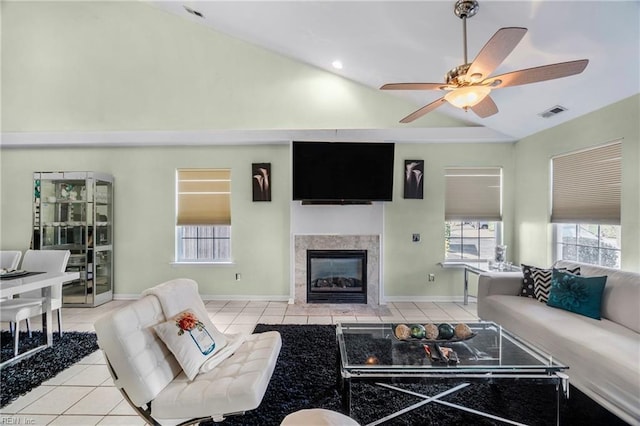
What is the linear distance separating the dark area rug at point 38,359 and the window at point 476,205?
4.91 metres

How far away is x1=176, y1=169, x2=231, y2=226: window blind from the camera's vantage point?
4.84 m

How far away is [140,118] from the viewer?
458 centimetres

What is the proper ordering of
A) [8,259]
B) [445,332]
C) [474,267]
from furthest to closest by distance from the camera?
[474,267]
[8,259]
[445,332]

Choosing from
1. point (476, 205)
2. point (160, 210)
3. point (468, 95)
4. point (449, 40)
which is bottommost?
point (160, 210)

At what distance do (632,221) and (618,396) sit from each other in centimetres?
186

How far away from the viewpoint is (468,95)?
201 cm

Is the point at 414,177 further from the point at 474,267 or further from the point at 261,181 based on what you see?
the point at 261,181

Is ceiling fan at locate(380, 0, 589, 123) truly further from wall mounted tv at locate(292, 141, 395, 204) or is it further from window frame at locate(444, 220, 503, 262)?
window frame at locate(444, 220, 503, 262)

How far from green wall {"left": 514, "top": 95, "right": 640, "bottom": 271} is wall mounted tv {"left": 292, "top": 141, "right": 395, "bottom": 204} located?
6.48 ft

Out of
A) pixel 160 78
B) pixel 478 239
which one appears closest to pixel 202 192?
pixel 160 78

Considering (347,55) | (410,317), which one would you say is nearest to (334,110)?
(347,55)

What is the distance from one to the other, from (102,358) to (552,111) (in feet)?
18.2

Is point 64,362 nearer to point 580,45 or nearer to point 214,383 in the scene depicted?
point 214,383

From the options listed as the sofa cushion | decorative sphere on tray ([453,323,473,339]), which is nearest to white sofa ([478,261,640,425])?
the sofa cushion
